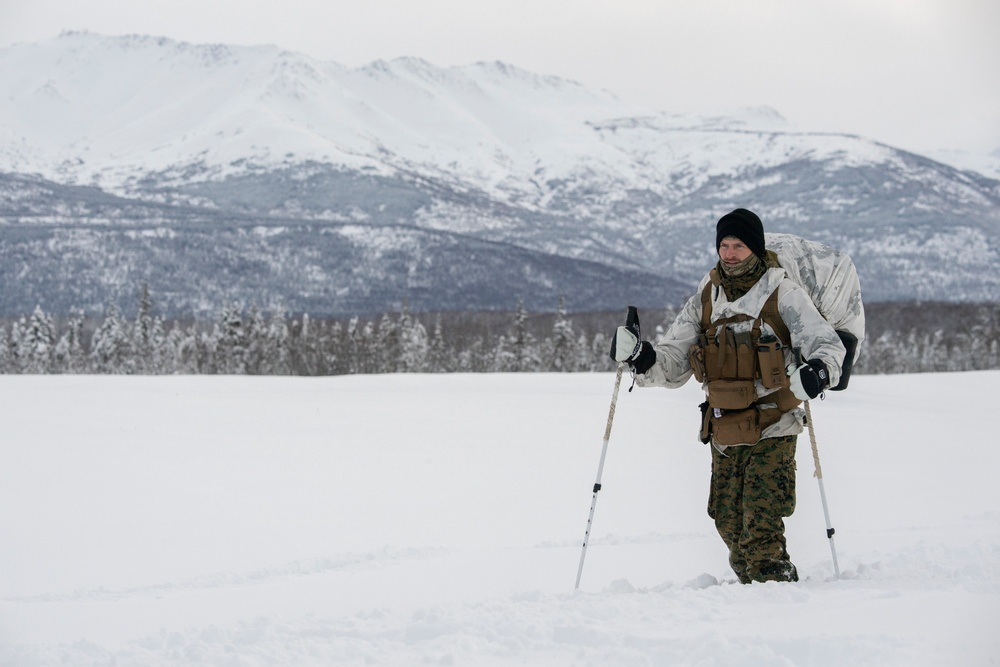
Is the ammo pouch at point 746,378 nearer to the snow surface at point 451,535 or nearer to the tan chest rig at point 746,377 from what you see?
the tan chest rig at point 746,377

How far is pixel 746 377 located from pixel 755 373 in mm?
58

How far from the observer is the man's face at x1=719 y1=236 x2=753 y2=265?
5465 mm

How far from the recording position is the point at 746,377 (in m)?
5.43

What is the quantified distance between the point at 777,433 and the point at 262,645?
303cm

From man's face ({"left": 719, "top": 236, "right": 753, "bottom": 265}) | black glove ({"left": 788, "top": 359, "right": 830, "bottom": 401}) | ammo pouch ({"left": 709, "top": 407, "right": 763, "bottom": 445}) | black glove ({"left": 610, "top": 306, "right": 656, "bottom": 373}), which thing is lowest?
ammo pouch ({"left": 709, "top": 407, "right": 763, "bottom": 445})

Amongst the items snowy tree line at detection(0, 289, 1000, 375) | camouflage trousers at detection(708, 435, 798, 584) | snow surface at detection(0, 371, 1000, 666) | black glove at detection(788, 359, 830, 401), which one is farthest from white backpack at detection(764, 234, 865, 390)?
snowy tree line at detection(0, 289, 1000, 375)

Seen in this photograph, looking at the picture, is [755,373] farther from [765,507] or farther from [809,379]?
[765,507]

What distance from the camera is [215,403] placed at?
62.4 ft

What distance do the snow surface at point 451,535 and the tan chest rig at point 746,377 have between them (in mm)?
895

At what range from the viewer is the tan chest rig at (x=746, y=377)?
17.6 feet

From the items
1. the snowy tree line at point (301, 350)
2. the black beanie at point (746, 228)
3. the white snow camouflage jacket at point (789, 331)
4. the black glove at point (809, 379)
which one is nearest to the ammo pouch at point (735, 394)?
the white snow camouflage jacket at point (789, 331)

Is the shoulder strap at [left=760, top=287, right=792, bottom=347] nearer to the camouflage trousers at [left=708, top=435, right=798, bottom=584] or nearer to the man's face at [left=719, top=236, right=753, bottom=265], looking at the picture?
the man's face at [left=719, top=236, right=753, bottom=265]

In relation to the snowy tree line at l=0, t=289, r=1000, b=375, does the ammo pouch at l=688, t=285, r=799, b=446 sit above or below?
above

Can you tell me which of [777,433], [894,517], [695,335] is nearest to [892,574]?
[777,433]
